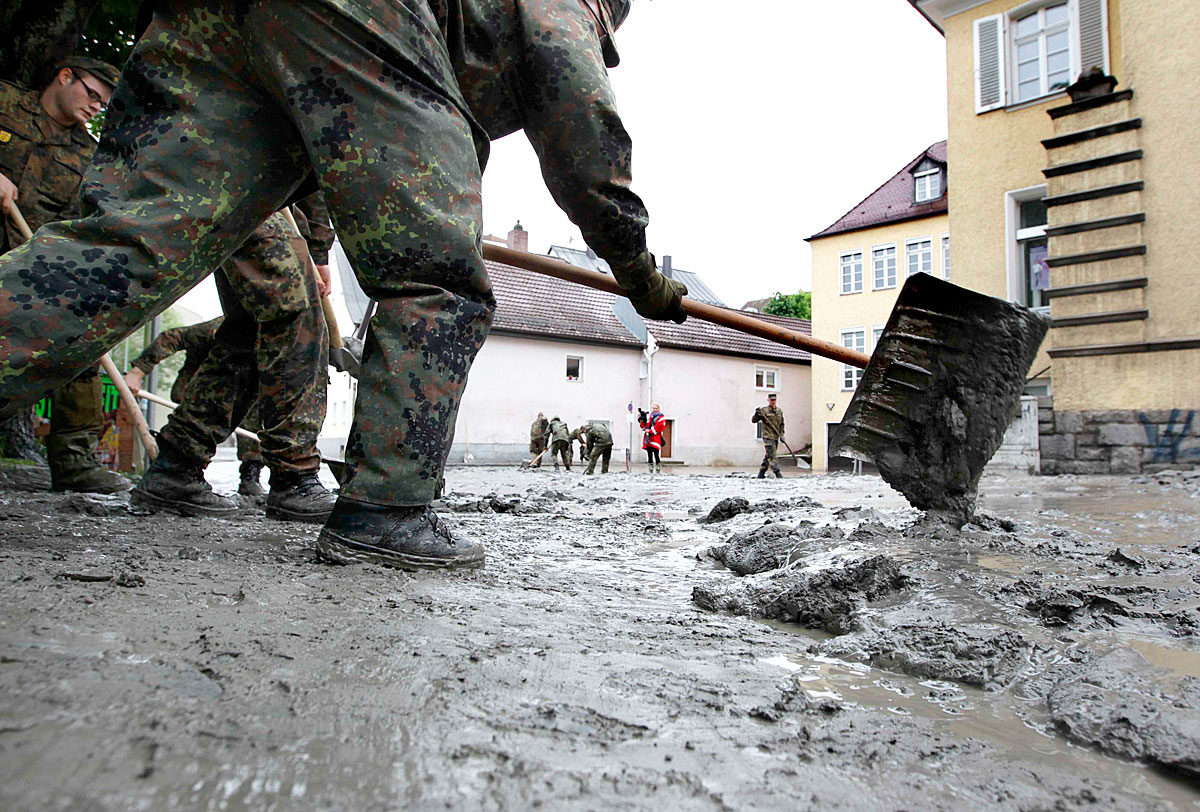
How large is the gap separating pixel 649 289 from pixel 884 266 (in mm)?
21671

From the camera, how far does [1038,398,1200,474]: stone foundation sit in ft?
26.7

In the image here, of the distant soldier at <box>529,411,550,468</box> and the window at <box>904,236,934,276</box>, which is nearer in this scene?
the distant soldier at <box>529,411,550,468</box>

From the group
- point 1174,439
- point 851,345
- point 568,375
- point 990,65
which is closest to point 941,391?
point 1174,439

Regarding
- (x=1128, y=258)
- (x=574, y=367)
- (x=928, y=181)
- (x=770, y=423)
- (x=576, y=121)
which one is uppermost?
(x=928, y=181)

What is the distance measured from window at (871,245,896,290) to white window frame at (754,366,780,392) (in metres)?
6.49

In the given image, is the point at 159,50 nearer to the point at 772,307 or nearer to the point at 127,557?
the point at 127,557

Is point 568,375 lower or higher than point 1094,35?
lower

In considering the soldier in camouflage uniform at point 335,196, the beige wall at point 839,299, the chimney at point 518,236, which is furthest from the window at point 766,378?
the soldier in camouflage uniform at point 335,196

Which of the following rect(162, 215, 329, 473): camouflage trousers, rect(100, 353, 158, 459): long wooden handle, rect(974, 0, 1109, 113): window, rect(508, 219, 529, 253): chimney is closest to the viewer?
rect(162, 215, 329, 473): camouflage trousers

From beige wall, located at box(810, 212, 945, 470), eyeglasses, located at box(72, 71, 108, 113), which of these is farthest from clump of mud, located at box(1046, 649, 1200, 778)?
beige wall, located at box(810, 212, 945, 470)

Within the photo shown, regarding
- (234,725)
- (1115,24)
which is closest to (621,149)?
(234,725)

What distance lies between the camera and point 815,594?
1.66 meters

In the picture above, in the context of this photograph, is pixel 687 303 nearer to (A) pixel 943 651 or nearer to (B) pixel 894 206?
(A) pixel 943 651

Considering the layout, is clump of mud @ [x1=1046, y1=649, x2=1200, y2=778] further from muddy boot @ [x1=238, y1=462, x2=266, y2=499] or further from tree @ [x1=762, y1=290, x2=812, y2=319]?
tree @ [x1=762, y1=290, x2=812, y2=319]
